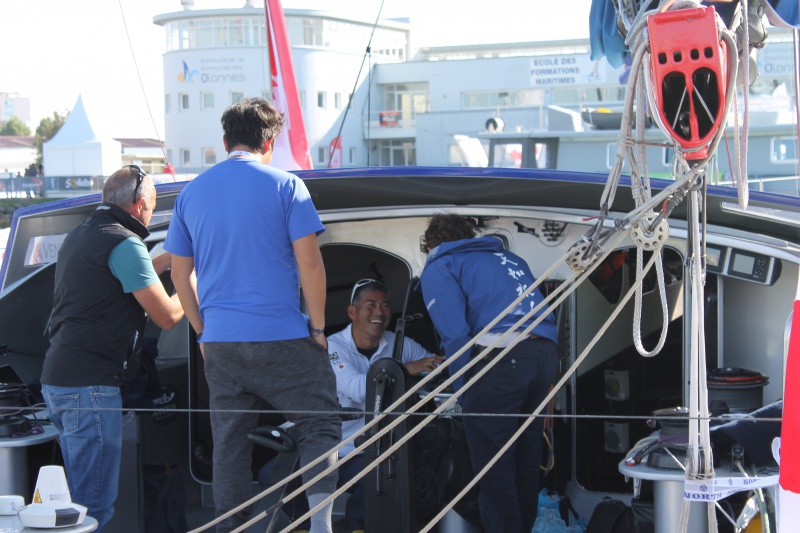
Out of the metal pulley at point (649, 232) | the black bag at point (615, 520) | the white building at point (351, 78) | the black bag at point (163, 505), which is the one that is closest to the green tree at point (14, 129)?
the white building at point (351, 78)

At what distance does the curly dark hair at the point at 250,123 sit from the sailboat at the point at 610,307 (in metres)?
0.95

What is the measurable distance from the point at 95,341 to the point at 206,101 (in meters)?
41.9

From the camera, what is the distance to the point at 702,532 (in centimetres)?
344

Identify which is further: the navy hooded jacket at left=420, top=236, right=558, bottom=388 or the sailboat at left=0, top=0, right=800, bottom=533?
the navy hooded jacket at left=420, top=236, right=558, bottom=388

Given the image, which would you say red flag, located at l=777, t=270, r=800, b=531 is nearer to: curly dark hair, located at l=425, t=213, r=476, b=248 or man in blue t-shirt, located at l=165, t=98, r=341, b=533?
man in blue t-shirt, located at l=165, t=98, r=341, b=533

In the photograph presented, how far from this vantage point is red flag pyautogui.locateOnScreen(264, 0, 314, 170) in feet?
27.7

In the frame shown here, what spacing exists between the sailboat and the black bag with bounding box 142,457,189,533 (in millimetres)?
162

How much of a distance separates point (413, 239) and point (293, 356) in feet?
7.18

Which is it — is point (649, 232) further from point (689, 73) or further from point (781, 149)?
point (781, 149)

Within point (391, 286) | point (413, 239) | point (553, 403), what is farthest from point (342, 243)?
point (553, 403)

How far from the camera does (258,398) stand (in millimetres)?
3717

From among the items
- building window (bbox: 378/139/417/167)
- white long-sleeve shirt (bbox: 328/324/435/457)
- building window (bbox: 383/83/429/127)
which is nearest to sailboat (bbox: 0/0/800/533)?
white long-sleeve shirt (bbox: 328/324/435/457)

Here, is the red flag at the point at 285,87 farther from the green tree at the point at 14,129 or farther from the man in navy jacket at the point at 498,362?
the green tree at the point at 14,129

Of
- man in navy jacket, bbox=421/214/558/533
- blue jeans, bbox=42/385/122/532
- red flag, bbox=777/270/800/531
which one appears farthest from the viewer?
man in navy jacket, bbox=421/214/558/533
